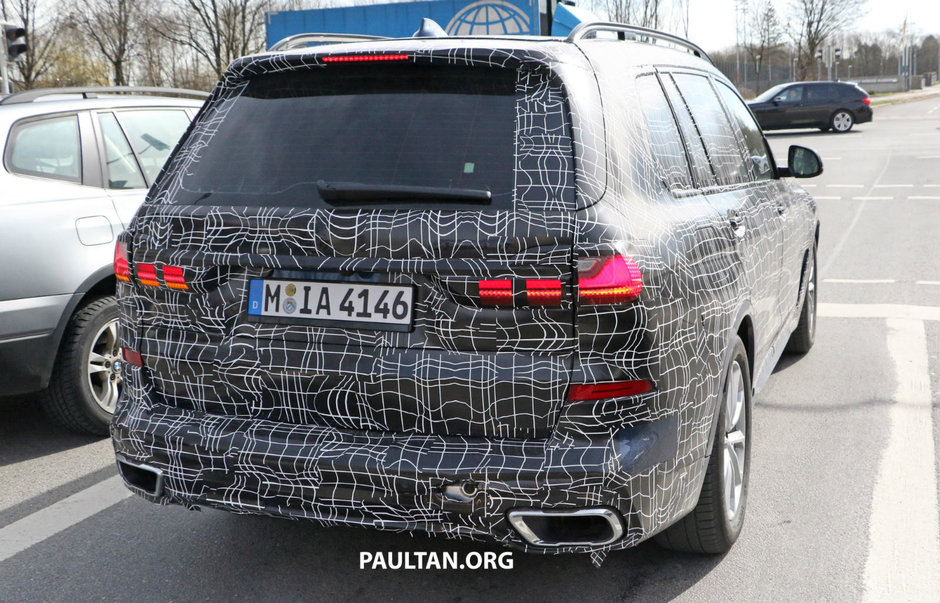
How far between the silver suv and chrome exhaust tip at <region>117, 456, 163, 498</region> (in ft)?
5.59

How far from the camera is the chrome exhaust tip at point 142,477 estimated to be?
2.92m

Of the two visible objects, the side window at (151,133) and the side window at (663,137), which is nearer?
the side window at (663,137)

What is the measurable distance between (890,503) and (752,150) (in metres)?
1.76

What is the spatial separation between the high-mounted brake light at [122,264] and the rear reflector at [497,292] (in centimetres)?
127

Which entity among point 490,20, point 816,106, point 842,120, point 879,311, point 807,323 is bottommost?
point 879,311

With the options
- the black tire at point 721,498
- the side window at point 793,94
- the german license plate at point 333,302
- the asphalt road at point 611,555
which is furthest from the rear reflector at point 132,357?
the side window at point 793,94

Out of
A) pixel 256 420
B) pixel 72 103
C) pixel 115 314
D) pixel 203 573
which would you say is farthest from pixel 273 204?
pixel 72 103

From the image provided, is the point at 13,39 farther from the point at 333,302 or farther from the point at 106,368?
the point at 333,302

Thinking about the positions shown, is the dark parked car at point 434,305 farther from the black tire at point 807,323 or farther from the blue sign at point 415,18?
the blue sign at point 415,18

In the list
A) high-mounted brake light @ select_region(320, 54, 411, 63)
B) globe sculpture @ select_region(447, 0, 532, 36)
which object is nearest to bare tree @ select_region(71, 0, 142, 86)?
globe sculpture @ select_region(447, 0, 532, 36)

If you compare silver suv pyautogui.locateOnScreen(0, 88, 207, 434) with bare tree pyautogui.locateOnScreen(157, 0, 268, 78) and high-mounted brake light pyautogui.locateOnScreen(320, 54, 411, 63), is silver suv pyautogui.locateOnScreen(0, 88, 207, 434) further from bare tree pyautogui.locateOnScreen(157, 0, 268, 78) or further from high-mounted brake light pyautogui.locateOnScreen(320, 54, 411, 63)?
bare tree pyautogui.locateOnScreen(157, 0, 268, 78)

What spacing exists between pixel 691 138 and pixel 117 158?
3.24 m

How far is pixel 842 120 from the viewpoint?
104 feet

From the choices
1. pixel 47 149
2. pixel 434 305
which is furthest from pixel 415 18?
pixel 434 305
